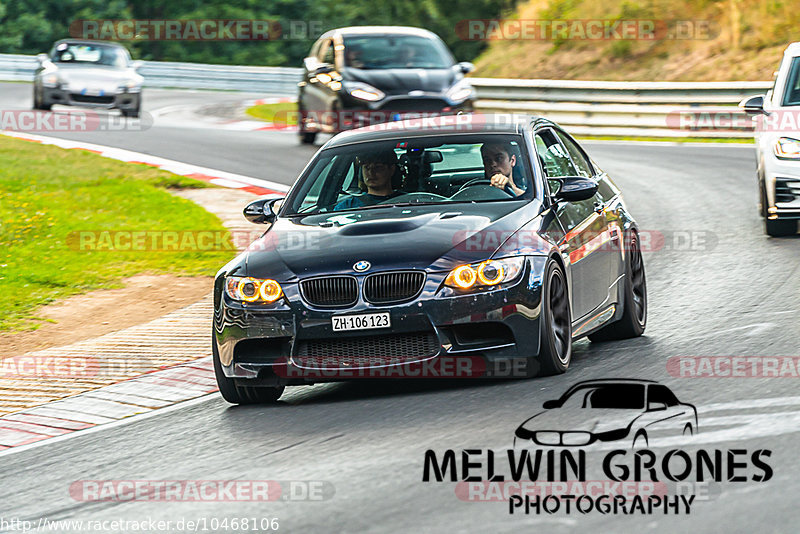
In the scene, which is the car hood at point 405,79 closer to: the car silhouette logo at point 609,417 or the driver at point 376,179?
the driver at point 376,179

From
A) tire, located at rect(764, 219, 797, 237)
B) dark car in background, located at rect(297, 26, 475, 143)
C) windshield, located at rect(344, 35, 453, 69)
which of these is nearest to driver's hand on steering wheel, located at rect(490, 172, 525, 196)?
tire, located at rect(764, 219, 797, 237)

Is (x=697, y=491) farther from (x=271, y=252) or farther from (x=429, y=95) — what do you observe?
(x=429, y=95)

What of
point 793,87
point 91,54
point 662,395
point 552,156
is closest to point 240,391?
point 662,395

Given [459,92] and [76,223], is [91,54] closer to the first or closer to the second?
[459,92]

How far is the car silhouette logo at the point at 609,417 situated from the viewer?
20.7ft

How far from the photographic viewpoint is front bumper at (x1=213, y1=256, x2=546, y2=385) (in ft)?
23.9

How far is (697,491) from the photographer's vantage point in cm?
544

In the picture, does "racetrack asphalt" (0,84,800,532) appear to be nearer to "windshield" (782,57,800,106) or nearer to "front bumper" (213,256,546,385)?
"front bumper" (213,256,546,385)

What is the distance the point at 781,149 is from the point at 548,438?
7.51m

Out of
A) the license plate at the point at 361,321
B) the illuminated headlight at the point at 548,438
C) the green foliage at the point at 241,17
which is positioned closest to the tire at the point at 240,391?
the license plate at the point at 361,321

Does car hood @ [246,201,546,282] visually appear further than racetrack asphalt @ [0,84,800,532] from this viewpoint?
Yes

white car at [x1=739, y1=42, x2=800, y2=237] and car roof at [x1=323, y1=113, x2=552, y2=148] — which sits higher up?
car roof at [x1=323, y1=113, x2=552, y2=148]

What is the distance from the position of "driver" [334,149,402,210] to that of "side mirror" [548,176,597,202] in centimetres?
101

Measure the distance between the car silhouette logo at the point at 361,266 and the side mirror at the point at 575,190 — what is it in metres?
1.54
